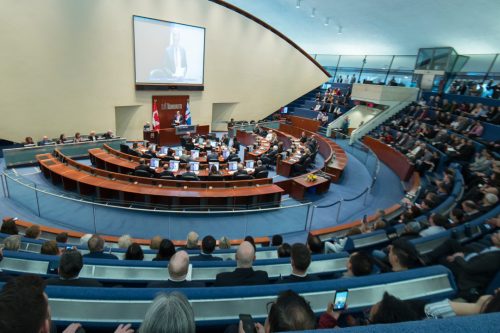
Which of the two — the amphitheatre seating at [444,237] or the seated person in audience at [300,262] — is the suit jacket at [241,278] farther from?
the amphitheatre seating at [444,237]

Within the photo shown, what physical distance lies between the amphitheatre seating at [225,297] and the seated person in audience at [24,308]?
54 cm

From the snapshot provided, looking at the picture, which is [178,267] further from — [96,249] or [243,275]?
[96,249]

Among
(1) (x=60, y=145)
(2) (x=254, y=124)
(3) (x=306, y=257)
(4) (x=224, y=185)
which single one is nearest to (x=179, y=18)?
(2) (x=254, y=124)

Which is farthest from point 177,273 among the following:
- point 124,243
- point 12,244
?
point 12,244

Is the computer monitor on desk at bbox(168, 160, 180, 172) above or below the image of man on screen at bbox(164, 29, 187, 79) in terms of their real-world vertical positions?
below

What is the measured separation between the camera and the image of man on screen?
16547 millimetres

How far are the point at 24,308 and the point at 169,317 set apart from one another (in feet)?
2.09

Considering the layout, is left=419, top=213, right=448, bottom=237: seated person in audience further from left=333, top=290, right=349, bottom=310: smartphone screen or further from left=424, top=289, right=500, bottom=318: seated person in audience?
left=333, top=290, right=349, bottom=310: smartphone screen

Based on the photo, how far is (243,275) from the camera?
2.73 metres

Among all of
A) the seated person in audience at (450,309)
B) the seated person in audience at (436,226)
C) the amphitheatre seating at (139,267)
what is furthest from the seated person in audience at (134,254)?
the seated person in audience at (436,226)

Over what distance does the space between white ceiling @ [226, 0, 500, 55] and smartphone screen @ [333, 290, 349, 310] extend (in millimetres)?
15290

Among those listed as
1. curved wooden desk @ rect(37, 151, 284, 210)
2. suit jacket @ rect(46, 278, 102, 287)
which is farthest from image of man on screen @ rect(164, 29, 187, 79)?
suit jacket @ rect(46, 278, 102, 287)

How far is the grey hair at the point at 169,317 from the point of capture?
1.19m

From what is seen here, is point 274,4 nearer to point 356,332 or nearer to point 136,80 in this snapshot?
point 136,80
